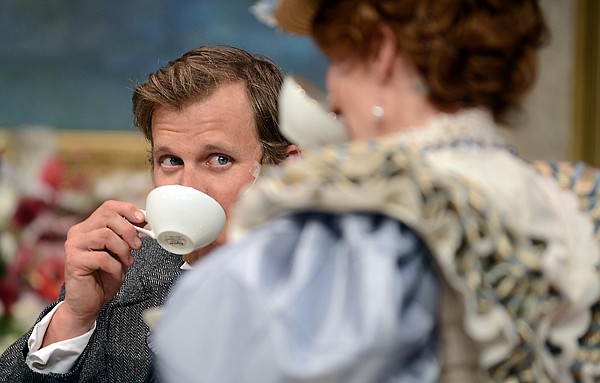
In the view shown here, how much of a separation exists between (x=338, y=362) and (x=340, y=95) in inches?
12.1

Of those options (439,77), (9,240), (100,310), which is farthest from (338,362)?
(9,240)

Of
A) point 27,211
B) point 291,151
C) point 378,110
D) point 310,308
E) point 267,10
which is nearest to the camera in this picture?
point 310,308

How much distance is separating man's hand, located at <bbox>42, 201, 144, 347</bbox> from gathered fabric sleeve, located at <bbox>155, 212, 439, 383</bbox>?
67cm

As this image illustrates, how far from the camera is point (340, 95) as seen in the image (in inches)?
40.1

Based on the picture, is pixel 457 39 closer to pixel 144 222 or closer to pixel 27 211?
pixel 144 222

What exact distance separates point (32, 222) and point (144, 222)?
28.2 inches

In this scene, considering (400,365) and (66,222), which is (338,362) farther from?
(66,222)

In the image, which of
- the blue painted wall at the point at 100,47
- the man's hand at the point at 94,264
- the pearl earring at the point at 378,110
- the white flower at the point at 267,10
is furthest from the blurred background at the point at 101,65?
the pearl earring at the point at 378,110

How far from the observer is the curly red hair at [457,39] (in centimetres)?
94

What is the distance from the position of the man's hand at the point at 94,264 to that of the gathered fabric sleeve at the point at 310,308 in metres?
0.67

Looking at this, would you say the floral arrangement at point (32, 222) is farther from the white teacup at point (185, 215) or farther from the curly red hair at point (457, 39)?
the curly red hair at point (457, 39)

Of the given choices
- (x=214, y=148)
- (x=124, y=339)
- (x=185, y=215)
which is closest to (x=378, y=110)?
(x=185, y=215)

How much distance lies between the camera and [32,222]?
7.33 feet

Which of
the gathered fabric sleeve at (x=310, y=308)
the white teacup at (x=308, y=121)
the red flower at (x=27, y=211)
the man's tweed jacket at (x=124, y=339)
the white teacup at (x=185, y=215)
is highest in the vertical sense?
the white teacup at (x=308, y=121)
